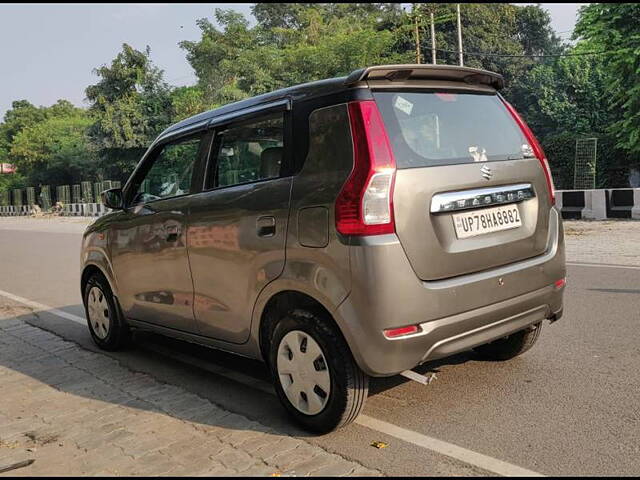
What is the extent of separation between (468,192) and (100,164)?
156ft

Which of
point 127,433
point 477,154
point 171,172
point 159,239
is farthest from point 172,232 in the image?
point 477,154

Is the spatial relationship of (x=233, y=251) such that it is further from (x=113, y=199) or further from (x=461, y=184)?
(x=113, y=199)

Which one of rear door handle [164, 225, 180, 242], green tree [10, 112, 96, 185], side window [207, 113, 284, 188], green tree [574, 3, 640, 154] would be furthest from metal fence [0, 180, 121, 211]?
side window [207, 113, 284, 188]

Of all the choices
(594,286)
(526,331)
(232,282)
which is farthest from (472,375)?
(594,286)

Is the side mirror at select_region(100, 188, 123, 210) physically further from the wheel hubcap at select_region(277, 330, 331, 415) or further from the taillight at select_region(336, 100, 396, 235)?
the taillight at select_region(336, 100, 396, 235)

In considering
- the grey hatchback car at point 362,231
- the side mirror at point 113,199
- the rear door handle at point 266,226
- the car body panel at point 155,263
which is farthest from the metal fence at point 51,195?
the rear door handle at point 266,226

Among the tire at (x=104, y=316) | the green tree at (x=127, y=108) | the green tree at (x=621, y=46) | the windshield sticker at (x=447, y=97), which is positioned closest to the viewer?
the windshield sticker at (x=447, y=97)

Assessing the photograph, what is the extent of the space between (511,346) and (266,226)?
2.00 m

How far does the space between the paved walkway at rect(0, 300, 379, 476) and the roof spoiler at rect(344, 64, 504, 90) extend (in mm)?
1944

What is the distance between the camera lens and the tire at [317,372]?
3172 millimetres

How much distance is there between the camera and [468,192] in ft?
10.9

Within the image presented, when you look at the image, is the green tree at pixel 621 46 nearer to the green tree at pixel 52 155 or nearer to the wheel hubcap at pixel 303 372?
the wheel hubcap at pixel 303 372

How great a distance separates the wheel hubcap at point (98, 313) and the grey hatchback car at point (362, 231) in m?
1.43

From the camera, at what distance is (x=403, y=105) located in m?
3.32
